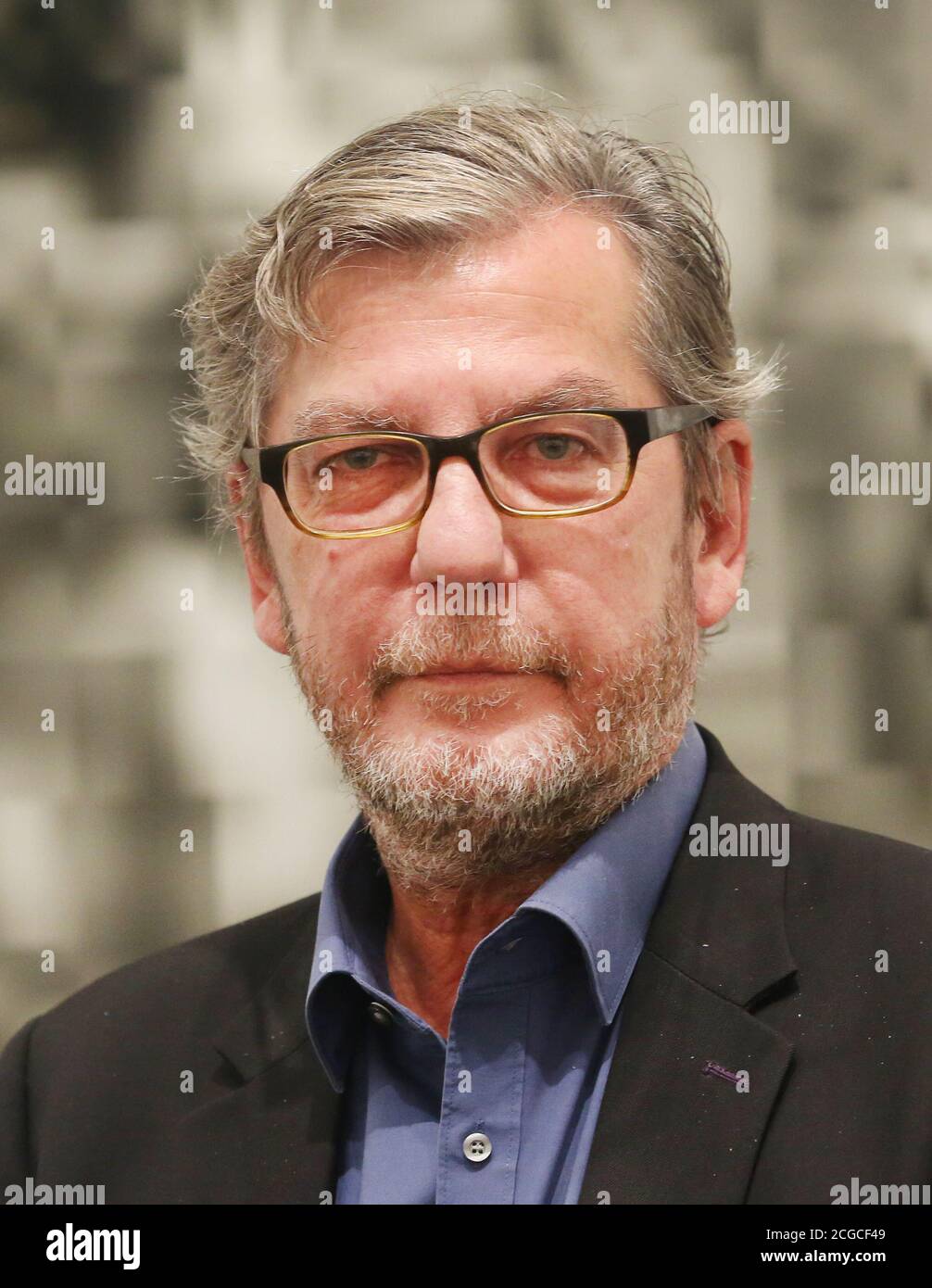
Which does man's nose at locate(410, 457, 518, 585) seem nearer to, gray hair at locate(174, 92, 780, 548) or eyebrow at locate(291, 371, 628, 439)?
eyebrow at locate(291, 371, 628, 439)

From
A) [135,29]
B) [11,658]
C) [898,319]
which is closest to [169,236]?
[135,29]

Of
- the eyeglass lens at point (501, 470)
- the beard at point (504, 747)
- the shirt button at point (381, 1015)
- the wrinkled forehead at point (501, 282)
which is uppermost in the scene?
the wrinkled forehead at point (501, 282)

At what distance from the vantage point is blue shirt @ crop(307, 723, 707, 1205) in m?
1.43

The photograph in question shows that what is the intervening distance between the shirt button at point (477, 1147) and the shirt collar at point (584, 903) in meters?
0.18

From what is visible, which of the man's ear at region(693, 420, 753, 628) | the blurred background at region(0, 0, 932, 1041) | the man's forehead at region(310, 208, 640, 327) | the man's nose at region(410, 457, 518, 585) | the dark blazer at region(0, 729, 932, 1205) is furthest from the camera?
the blurred background at region(0, 0, 932, 1041)

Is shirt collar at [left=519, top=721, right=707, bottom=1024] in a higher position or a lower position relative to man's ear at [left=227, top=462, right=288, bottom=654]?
lower

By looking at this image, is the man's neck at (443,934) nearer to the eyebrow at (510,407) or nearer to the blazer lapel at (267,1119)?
the blazer lapel at (267,1119)

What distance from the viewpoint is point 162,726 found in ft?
7.32

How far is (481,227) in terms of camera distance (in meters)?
1.55

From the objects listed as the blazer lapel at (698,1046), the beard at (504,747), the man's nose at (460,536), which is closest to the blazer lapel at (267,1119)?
the beard at (504,747)

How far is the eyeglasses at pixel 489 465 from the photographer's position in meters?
1.49

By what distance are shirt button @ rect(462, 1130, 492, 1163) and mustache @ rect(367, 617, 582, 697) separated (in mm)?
505

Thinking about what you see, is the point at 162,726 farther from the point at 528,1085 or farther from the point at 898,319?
the point at 898,319

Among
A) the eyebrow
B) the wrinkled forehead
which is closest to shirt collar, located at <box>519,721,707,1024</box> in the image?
the eyebrow
